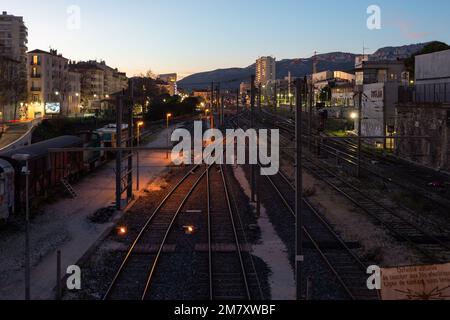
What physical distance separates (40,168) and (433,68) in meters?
31.7

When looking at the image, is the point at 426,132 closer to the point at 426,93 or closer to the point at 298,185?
the point at 426,93

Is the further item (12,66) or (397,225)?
(12,66)

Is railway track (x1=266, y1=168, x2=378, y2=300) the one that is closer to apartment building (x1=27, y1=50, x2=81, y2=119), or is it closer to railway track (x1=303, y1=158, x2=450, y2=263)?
railway track (x1=303, y1=158, x2=450, y2=263)

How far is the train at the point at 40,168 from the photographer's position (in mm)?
20406

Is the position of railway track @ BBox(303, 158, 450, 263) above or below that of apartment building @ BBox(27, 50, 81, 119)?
below

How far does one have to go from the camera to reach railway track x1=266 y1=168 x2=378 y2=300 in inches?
513

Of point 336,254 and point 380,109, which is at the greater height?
point 380,109

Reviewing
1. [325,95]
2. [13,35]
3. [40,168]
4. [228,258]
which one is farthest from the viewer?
[325,95]

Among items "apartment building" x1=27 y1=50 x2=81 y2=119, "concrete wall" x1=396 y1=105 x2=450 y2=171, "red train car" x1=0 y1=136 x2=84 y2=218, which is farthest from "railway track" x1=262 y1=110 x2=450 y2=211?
"apartment building" x1=27 y1=50 x2=81 y2=119

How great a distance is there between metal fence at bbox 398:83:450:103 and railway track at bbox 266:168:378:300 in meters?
19.2

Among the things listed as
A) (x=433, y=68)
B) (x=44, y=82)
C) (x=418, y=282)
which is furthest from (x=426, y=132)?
(x=44, y=82)

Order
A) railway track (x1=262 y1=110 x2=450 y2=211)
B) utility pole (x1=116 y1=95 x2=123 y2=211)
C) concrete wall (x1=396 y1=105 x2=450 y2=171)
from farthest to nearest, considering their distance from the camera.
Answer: concrete wall (x1=396 y1=105 x2=450 y2=171) < railway track (x1=262 y1=110 x2=450 y2=211) < utility pole (x1=116 y1=95 x2=123 y2=211)

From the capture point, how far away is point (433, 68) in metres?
42.7
